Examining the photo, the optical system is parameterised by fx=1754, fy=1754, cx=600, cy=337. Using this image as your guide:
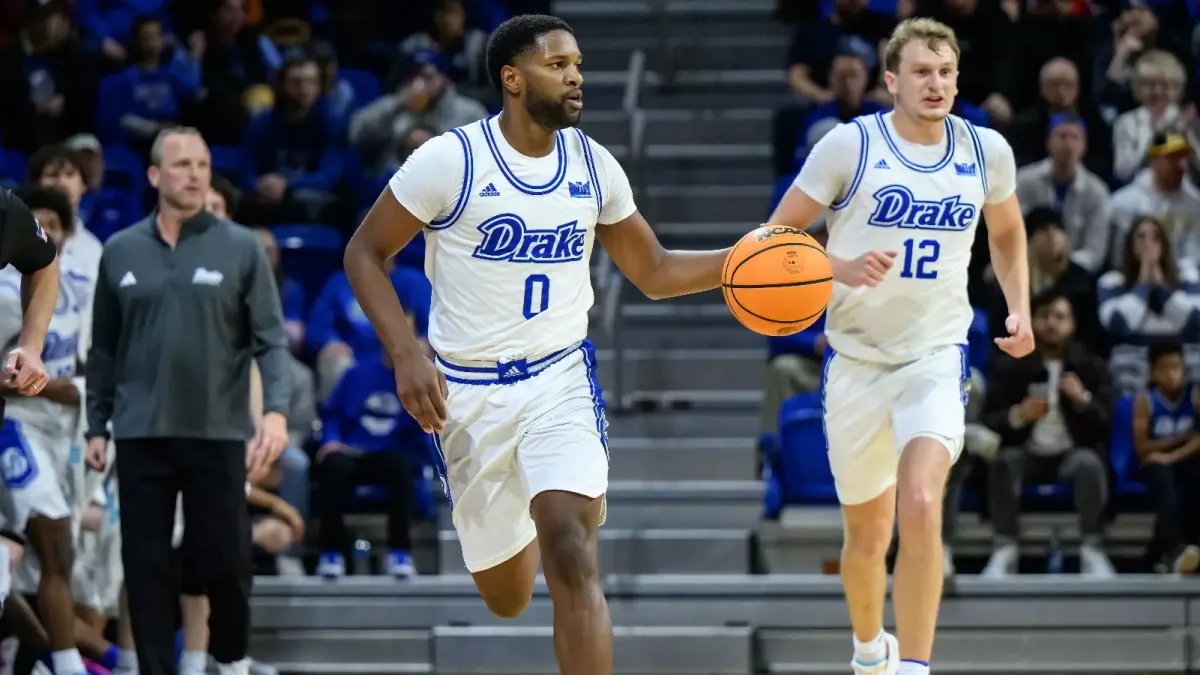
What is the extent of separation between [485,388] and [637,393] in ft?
15.1

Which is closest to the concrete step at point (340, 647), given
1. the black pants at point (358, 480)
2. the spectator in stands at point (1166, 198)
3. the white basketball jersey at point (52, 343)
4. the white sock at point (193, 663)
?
the black pants at point (358, 480)

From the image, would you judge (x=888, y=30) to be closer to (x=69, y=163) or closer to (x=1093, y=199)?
(x=1093, y=199)

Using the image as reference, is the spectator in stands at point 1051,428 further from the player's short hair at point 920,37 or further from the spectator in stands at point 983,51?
the player's short hair at point 920,37

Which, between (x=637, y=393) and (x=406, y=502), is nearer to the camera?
(x=406, y=502)

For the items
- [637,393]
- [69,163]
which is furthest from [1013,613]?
[69,163]

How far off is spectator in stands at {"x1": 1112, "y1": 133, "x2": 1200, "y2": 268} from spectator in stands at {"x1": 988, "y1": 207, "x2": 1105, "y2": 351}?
28.7 inches

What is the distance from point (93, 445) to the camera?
22.3ft

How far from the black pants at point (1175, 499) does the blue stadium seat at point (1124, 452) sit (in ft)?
0.51

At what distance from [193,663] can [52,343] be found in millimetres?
1563

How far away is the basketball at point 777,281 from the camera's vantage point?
525 cm

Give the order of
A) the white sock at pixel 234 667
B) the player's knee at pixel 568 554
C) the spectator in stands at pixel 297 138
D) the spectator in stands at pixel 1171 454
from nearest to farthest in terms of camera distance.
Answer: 1. the player's knee at pixel 568 554
2. the white sock at pixel 234 667
3. the spectator in stands at pixel 1171 454
4. the spectator in stands at pixel 297 138

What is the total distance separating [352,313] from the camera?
9.56m

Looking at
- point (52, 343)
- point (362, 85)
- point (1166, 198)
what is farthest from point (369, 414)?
point (1166, 198)

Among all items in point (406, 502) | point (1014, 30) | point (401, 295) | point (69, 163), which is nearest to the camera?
point (69, 163)
